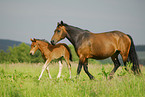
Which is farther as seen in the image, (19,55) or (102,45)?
(19,55)

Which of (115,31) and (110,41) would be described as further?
(115,31)

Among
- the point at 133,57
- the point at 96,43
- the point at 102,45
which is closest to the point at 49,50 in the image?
the point at 96,43

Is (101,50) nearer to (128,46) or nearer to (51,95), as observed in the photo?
(128,46)

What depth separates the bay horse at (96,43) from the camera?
6957mm

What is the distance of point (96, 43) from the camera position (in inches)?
276

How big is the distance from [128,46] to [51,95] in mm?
4204

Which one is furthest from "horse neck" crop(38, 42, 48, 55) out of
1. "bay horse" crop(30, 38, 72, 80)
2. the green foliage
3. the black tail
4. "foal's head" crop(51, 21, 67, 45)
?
the green foliage

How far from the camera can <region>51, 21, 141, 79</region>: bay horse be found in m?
6.96

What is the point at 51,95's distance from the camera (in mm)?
5266

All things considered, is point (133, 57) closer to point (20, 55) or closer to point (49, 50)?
point (49, 50)

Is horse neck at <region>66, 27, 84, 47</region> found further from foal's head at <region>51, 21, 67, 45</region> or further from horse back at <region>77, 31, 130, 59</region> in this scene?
horse back at <region>77, 31, 130, 59</region>

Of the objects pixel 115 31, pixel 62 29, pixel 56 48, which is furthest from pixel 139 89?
pixel 56 48

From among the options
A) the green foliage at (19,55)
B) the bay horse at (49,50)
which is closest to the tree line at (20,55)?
the green foliage at (19,55)

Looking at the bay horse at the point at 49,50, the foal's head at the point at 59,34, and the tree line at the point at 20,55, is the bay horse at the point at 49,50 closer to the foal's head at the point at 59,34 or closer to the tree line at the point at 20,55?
the foal's head at the point at 59,34
